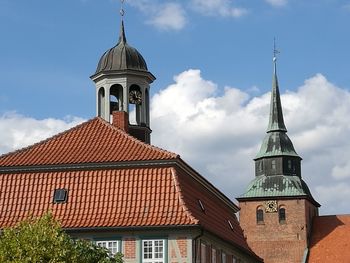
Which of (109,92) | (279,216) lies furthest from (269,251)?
(109,92)

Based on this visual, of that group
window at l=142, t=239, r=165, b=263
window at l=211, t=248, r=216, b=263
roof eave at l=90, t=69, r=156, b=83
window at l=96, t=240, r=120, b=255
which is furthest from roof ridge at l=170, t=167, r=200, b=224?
roof eave at l=90, t=69, r=156, b=83

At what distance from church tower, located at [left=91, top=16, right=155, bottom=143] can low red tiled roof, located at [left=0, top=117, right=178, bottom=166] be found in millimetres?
1904

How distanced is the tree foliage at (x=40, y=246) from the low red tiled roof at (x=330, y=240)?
5516 cm

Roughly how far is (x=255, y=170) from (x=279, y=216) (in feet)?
17.7

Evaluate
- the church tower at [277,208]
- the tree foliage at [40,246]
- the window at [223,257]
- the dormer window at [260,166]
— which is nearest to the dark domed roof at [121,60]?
the window at [223,257]

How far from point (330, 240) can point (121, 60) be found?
44.6 metres

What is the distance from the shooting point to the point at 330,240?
85.4m

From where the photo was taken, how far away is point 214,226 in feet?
139

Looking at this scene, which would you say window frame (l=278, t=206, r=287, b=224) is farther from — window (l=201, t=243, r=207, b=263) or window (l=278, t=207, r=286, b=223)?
window (l=201, t=243, r=207, b=263)

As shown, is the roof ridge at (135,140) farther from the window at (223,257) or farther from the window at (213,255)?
the window at (223,257)

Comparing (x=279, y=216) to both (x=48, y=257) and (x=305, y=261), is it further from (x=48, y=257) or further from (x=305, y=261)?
(x=48, y=257)

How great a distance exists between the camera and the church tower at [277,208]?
84.4 metres

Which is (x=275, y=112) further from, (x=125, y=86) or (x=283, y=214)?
(x=125, y=86)

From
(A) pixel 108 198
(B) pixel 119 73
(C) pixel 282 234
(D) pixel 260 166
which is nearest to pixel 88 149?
(A) pixel 108 198
